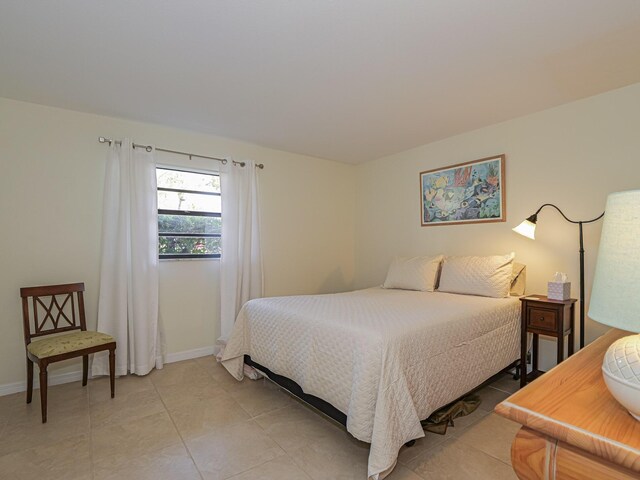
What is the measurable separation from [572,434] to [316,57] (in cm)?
210

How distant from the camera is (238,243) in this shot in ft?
11.5

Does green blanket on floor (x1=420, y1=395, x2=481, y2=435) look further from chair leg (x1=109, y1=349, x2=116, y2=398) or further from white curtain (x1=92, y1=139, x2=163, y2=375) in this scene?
white curtain (x1=92, y1=139, x2=163, y2=375)

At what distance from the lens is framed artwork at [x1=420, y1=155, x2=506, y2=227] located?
313 centimetres

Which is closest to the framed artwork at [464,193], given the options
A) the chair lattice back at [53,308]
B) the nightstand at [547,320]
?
the nightstand at [547,320]

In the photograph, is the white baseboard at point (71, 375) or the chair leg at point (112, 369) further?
the white baseboard at point (71, 375)

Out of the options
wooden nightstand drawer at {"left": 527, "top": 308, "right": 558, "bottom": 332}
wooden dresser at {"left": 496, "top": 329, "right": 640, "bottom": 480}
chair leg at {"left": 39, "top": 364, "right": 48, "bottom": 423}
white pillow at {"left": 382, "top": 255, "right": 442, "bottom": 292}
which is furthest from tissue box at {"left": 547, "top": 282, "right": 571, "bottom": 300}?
chair leg at {"left": 39, "top": 364, "right": 48, "bottom": 423}

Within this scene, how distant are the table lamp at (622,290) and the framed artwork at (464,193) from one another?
8.49 ft

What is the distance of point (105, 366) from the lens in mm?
2848

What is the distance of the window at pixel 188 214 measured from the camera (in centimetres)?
329

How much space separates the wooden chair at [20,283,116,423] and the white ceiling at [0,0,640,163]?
5.07 feet

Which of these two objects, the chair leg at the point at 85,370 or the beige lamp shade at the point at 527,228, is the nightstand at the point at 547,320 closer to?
the beige lamp shade at the point at 527,228

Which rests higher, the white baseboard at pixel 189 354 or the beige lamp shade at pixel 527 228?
the beige lamp shade at pixel 527 228

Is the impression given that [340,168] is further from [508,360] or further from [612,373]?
[612,373]

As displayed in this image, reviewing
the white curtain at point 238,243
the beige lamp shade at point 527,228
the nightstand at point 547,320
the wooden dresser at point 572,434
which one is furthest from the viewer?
the white curtain at point 238,243
